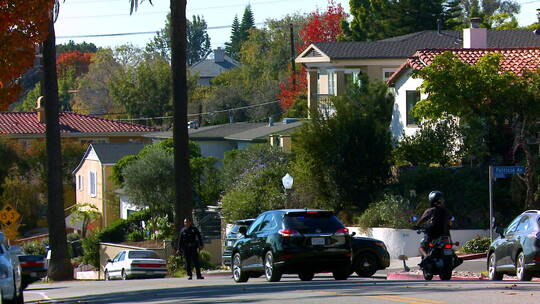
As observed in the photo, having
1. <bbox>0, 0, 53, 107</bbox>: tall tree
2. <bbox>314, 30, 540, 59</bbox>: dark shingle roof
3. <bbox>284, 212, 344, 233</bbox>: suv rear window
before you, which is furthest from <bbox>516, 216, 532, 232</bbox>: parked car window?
<bbox>314, 30, 540, 59</bbox>: dark shingle roof

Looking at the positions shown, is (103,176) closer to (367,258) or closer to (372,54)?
(372,54)

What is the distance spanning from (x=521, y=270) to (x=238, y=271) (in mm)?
6731

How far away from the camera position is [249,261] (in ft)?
82.7

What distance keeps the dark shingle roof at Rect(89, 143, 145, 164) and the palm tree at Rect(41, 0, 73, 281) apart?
3052cm

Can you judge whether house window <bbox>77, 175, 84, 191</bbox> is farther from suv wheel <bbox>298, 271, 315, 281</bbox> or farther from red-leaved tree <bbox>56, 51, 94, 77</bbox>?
red-leaved tree <bbox>56, 51, 94, 77</bbox>

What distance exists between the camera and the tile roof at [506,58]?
42000mm

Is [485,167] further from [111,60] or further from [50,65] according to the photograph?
[111,60]

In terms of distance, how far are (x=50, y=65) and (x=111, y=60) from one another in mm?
98297

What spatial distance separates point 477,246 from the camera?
1395 inches

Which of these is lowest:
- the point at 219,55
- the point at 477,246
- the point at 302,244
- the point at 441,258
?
the point at 477,246

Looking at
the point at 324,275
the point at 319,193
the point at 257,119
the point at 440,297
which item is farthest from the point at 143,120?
the point at 440,297

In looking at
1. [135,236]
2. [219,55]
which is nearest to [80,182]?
[135,236]

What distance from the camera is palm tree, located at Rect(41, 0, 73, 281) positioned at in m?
38.8

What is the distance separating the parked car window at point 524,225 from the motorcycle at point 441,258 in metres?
1.77
